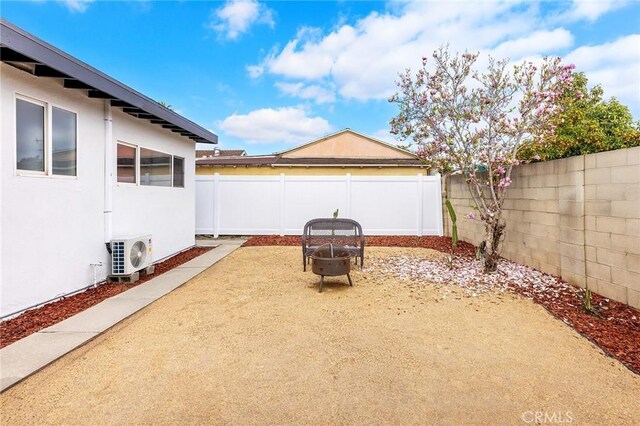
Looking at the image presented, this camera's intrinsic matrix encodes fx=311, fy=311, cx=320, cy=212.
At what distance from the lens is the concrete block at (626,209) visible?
3.82 m

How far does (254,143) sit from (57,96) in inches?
1020

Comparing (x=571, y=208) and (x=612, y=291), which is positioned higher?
(x=571, y=208)

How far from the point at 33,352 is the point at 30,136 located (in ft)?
8.75

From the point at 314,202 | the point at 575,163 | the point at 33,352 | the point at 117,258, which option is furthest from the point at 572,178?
the point at 117,258

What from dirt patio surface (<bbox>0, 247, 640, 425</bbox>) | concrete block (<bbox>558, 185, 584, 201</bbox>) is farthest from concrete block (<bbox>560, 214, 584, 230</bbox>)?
dirt patio surface (<bbox>0, 247, 640, 425</bbox>)

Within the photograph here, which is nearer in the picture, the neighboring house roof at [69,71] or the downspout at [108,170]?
the neighboring house roof at [69,71]

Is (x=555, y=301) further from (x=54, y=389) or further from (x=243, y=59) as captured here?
(x=243, y=59)

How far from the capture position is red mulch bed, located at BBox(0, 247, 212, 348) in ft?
11.0

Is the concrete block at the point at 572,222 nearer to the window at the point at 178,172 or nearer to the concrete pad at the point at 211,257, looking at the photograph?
the concrete pad at the point at 211,257

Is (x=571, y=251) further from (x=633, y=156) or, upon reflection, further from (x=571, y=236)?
(x=633, y=156)

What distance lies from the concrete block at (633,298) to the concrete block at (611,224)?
75cm

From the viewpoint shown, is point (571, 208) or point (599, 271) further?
point (571, 208)

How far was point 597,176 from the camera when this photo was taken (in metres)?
4.40

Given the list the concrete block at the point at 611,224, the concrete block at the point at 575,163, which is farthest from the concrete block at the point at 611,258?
the concrete block at the point at 575,163
